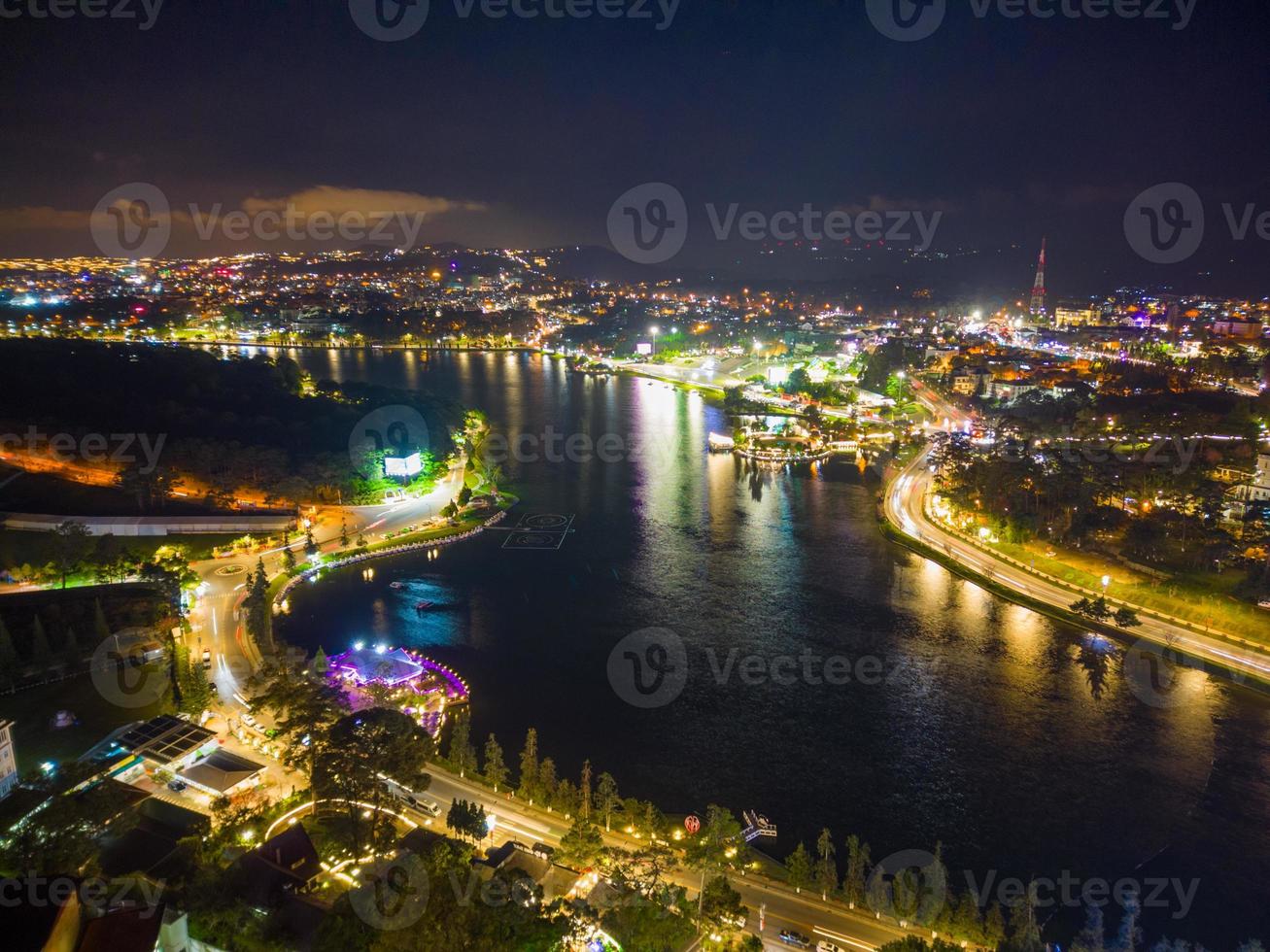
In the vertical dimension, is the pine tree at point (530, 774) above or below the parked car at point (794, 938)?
above

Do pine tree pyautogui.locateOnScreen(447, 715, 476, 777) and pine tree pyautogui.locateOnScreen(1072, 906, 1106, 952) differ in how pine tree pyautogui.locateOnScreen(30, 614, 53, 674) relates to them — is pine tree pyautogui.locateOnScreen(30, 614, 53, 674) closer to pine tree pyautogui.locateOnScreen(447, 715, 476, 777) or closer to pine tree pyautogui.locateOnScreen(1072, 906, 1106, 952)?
pine tree pyautogui.locateOnScreen(447, 715, 476, 777)

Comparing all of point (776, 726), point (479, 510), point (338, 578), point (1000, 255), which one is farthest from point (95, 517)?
point (1000, 255)

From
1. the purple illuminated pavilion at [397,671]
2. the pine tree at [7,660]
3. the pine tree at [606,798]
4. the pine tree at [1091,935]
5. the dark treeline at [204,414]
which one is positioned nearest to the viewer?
the pine tree at [1091,935]

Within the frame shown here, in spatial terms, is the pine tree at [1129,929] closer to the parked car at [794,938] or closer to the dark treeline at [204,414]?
the parked car at [794,938]

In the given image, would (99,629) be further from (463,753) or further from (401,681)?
(463,753)

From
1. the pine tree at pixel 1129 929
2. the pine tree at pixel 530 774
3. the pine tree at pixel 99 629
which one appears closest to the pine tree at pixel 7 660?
the pine tree at pixel 99 629

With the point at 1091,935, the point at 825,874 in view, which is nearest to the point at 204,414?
the point at 825,874

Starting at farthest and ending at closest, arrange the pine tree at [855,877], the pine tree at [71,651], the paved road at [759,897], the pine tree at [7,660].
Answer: the pine tree at [71,651] → the pine tree at [7,660] → the pine tree at [855,877] → the paved road at [759,897]
